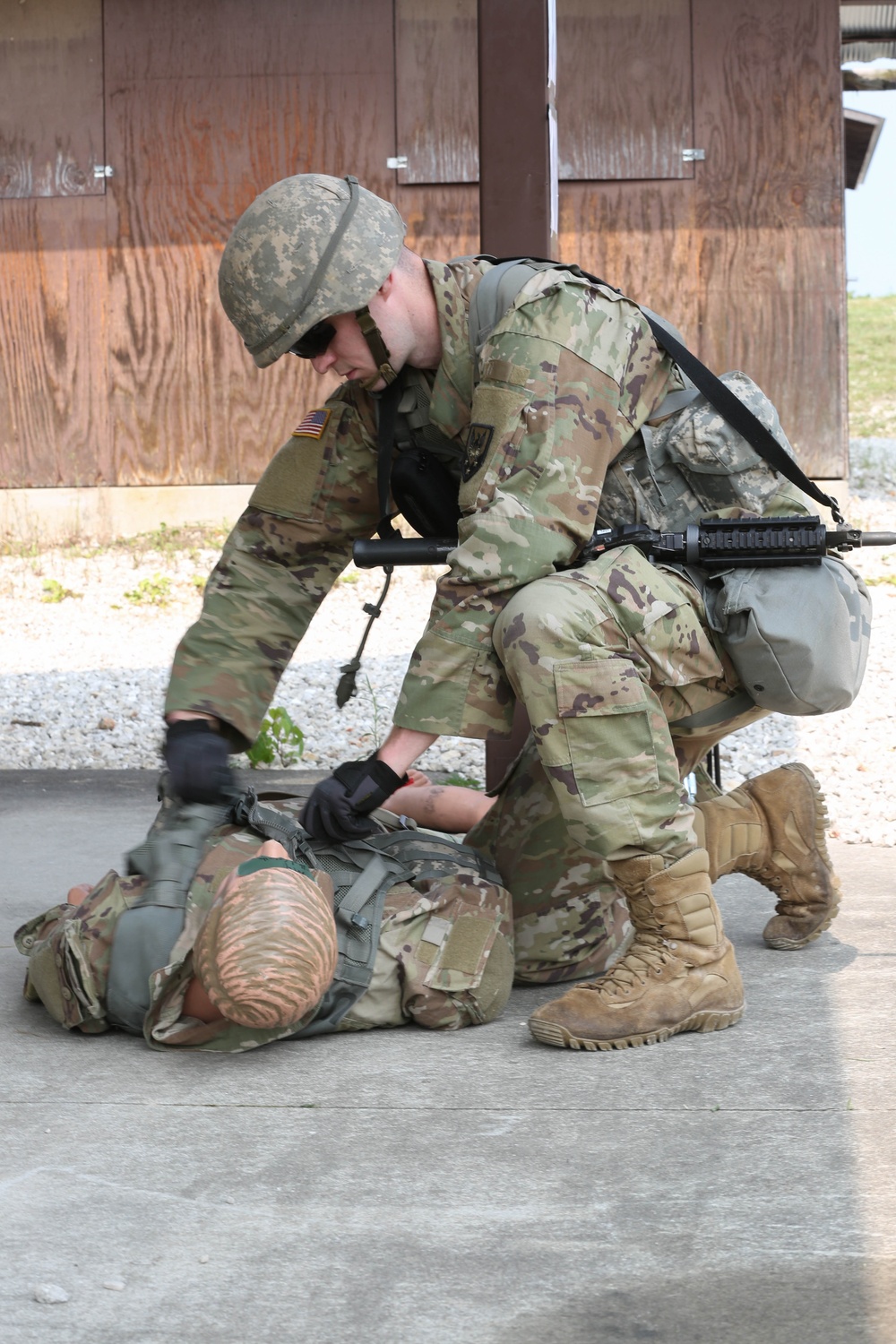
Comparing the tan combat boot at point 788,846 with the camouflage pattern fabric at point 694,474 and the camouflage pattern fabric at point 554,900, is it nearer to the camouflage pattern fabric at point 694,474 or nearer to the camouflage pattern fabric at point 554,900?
the camouflage pattern fabric at point 554,900

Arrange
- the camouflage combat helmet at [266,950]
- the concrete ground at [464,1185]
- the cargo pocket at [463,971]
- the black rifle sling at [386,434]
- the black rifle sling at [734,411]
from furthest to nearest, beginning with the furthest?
the black rifle sling at [386,434] → the black rifle sling at [734,411] → the cargo pocket at [463,971] → the camouflage combat helmet at [266,950] → the concrete ground at [464,1185]

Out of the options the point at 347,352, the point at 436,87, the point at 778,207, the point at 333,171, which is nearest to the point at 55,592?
the point at 333,171

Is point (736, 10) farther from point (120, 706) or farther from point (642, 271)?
point (120, 706)

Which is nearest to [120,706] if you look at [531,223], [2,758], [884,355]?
[2,758]

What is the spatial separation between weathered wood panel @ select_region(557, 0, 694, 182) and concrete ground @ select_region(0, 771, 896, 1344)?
6.46 metres

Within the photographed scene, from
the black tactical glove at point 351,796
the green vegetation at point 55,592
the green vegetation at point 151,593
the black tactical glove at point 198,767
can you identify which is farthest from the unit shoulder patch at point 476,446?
the green vegetation at point 55,592

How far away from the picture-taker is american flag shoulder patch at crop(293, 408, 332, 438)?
3.27m

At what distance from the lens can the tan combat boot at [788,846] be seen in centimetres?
314

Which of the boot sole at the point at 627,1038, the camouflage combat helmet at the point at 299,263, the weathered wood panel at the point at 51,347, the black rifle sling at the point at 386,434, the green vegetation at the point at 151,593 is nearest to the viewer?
the boot sole at the point at 627,1038

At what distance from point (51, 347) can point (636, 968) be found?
7.12 m

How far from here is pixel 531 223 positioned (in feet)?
12.3

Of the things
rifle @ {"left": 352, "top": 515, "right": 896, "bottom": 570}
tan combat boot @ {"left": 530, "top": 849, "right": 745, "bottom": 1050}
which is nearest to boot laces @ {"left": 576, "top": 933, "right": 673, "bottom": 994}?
tan combat boot @ {"left": 530, "top": 849, "right": 745, "bottom": 1050}

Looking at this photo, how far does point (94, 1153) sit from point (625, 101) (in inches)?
292

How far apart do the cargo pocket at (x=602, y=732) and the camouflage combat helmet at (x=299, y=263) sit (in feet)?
2.73
